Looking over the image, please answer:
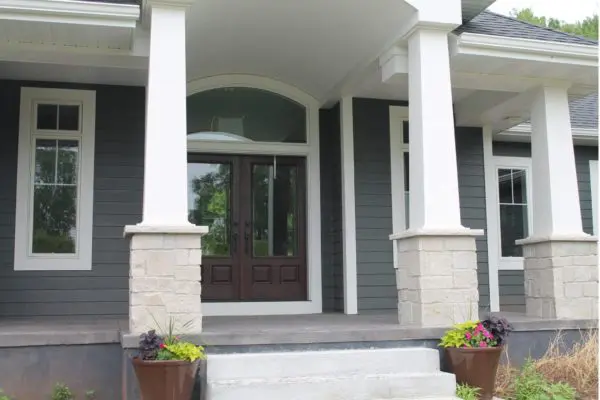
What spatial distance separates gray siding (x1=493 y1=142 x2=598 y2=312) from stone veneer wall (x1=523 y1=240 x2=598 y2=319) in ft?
5.99

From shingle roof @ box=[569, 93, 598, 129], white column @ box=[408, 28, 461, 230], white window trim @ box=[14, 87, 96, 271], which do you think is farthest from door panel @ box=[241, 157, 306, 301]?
shingle roof @ box=[569, 93, 598, 129]

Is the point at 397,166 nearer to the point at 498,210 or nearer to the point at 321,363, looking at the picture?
the point at 498,210

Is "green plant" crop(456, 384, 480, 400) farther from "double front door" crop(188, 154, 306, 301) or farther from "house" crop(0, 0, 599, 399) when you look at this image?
"double front door" crop(188, 154, 306, 301)

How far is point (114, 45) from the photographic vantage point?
5.36 meters

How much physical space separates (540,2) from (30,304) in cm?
2254

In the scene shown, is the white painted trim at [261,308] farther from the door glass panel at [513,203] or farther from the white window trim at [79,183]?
the door glass panel at [513,203]

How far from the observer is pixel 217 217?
7.15m

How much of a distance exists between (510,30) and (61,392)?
16.4 feet

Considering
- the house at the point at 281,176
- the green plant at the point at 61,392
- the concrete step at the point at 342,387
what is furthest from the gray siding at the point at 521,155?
the green plant at the point at 61,392

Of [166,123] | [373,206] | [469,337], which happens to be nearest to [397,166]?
[373,206]

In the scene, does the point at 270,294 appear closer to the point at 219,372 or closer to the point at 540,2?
the point at 219,372

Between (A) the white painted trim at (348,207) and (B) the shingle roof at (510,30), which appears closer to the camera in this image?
(B) the shingle roof at (510,30)

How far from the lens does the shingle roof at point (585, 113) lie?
8.49 metres

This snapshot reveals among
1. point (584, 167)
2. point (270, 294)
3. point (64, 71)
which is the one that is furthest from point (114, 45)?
Result: point (584, 167)
